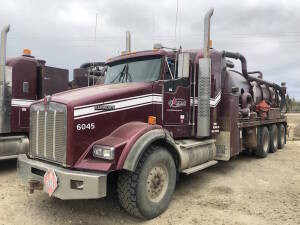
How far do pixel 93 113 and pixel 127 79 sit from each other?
1.49m

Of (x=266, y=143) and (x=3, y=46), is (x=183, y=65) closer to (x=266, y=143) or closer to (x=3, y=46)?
(x=3, y=46)

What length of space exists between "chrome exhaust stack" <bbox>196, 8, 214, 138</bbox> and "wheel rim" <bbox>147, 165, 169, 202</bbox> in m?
1.60

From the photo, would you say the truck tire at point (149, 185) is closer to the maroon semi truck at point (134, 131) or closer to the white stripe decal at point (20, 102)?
the maroon semi truck at point (134, 131)

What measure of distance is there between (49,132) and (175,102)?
91.5 inches

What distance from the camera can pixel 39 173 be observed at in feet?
13.9

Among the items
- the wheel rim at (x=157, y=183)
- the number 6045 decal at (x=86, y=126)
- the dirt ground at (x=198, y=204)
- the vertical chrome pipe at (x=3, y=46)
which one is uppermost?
the vertical chrome pipe at (x=3, y=46)

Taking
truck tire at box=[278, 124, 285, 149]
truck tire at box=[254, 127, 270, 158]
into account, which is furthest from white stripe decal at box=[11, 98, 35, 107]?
truck tire at box=[278, 124, 285, 149]

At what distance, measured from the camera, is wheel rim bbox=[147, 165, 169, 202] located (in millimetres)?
4273

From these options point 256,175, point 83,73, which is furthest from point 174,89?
point 83,73

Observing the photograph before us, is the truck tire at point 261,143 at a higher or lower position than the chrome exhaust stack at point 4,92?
lower

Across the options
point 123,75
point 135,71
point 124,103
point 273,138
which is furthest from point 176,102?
point 273,138

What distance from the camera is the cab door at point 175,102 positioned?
5125 millimetres

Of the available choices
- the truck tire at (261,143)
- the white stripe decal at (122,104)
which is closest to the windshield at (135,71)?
the white stripe decal at (122,104)

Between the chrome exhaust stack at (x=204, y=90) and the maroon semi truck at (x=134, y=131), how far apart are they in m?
0.02
